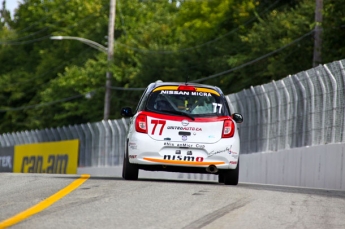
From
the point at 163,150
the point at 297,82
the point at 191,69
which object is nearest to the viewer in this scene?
the point at 163,150

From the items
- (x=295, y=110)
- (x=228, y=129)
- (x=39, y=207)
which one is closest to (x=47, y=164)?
(x=295, y=110)

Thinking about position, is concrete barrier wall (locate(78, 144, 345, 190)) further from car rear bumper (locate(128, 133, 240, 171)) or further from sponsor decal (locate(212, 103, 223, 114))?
car rear bumper (locate(128, 133, 240, 171))

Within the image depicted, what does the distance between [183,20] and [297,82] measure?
162 ft

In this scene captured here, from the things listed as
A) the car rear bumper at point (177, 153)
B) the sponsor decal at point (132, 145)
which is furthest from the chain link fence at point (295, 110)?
the sponsor decal at point (132, 145)

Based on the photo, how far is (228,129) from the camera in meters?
17.5

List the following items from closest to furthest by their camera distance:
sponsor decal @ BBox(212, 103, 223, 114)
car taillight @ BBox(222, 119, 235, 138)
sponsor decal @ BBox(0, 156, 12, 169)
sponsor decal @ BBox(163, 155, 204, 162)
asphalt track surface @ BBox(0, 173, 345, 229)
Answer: asphalt track surface @ BBox(0, 173, 345, 229) < sponsor decal @ BBox(163, 155, 204, 162) < car taillight @ BBox(222, 119, 235, 138) < sponsor decal @ BBox(212, 103, 223, 114) < sponsor decal @ BBox(0, 156, 12, 169)

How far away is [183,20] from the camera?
73438mm

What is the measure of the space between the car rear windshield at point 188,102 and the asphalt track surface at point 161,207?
2137 mm

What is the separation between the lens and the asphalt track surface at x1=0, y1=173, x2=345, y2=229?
10.3m

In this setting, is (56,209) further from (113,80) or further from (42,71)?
(42,71)

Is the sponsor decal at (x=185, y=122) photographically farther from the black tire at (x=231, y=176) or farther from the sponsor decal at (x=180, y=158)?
the black tire at (x=231, y=176)

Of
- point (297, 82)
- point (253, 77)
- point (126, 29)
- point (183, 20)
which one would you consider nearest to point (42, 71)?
point (126, 29)

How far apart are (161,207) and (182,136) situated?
5.50 meters

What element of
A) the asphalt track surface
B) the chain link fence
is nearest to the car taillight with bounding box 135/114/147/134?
the asphalt track surface
